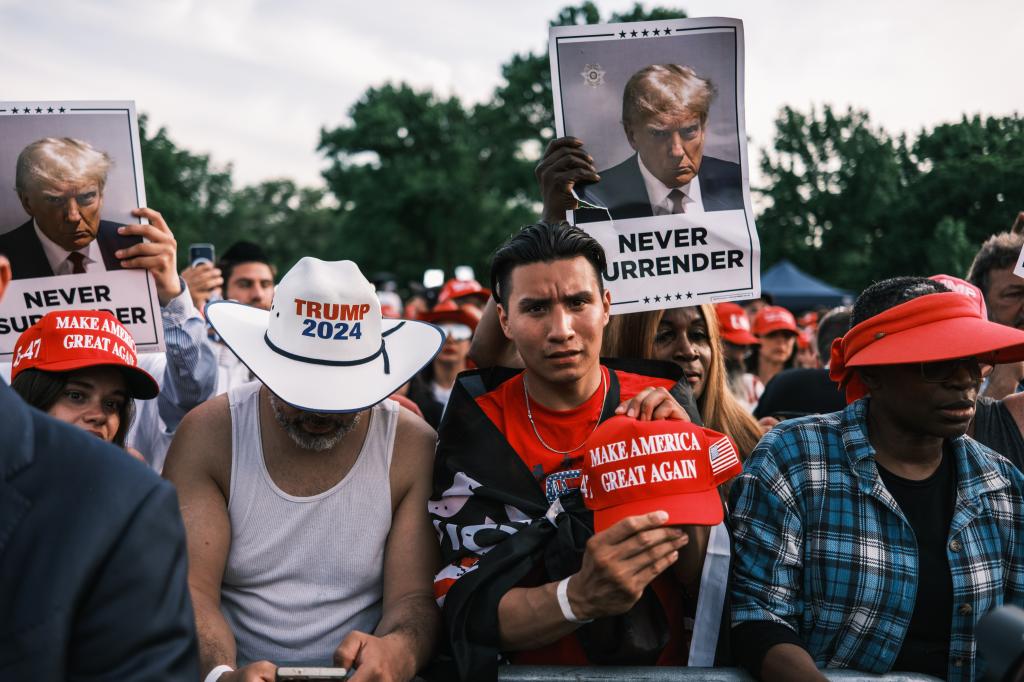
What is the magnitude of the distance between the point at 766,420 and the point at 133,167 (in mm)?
3223

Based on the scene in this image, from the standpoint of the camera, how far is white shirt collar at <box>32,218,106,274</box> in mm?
3617

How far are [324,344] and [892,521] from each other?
1862 millimetres

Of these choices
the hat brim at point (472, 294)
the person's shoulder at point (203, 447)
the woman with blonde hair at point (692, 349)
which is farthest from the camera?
the hat brim at point (472, 294)

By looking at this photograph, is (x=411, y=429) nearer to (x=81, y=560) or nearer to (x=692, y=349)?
(x=692, y=349)

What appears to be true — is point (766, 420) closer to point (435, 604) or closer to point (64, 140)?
point (435, 604)

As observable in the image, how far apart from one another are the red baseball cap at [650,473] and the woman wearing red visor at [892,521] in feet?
1.63

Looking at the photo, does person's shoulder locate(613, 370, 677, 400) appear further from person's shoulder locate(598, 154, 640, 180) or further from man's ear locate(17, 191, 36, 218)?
man's ear locate(17, 191, 36, 218)

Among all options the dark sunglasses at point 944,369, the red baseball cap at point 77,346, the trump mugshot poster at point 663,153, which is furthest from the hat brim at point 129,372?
the dark sunglasses at point 944,369

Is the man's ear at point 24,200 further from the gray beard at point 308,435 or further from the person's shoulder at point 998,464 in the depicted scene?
the person's shoulder at point 998,464

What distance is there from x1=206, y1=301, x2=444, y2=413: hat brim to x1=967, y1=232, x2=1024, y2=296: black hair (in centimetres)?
300

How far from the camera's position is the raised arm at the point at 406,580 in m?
2.60

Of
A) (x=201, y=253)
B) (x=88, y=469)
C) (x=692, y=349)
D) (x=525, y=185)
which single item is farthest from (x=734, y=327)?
(x=525, y=185)

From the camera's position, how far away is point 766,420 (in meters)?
4.77

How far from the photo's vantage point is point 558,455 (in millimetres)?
2830
